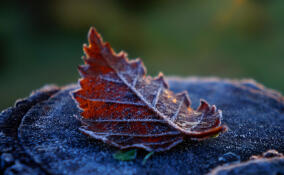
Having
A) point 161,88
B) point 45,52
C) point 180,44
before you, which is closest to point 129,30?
point 180,44

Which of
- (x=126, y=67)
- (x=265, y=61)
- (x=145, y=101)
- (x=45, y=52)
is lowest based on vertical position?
(x=265, y=61)

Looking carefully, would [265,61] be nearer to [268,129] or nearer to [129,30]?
[129,30]

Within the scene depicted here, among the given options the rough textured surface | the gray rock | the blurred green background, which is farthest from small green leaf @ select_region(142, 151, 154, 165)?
the blurred green background

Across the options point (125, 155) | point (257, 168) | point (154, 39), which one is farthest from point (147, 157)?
point (154, 39)

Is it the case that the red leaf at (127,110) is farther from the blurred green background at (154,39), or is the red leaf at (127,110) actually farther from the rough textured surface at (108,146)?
the blurred green background at (154,39)

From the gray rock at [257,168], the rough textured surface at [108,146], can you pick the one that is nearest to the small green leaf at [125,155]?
the rough textured surface at [108,146]

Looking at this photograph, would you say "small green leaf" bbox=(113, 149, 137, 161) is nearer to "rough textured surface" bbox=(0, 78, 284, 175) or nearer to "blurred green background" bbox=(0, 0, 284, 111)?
"rough textured surface" bbox=(0, 78, 284, 175)
